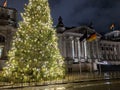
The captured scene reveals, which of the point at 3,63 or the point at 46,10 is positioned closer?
the point at 46,10

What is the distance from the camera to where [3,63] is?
4262 centimetres

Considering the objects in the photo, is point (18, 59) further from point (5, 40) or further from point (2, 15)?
point (2, 15)

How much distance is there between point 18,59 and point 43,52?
10.8ft

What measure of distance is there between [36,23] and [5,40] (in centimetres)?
2579

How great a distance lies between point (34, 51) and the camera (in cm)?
2138

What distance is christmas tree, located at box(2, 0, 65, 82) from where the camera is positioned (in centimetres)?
2081

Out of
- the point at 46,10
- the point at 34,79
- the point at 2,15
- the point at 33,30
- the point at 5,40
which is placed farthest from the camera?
the point at 2,15

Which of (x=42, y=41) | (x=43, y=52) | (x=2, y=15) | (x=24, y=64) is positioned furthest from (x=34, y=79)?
(x=2, y=15)

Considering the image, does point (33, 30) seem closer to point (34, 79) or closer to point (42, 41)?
point (42, 41)

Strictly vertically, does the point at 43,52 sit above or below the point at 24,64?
above

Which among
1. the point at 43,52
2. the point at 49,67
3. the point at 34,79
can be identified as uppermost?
the point at 43,52

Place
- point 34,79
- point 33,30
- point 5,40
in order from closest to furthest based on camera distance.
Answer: point 34,79 < point 33,30 < point 5,40

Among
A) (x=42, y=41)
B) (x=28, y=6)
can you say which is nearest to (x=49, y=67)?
(x=42, y=41)

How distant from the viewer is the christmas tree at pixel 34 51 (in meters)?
20.8
